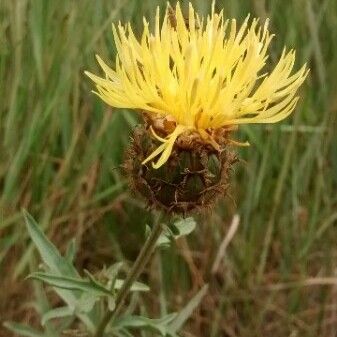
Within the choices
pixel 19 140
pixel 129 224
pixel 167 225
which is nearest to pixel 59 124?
pixel 19 140

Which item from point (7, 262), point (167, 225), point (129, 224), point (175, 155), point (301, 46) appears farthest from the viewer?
point (301, 46)

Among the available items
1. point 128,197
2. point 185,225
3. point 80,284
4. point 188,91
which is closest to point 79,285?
point 80,284

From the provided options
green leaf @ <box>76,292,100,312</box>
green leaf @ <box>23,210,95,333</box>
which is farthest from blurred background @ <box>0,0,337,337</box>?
green leaf @ <box>76,292,100,312</box>

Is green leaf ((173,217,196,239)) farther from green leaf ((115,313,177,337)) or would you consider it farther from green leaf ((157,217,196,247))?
green leaf ((115,313,177,337))

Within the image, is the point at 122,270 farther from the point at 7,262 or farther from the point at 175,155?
the point at 175,155

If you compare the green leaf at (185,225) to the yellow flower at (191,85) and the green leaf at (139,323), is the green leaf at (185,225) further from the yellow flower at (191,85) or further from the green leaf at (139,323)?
the yellow flower at (191,85)

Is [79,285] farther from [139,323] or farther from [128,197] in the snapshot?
[128,197]
